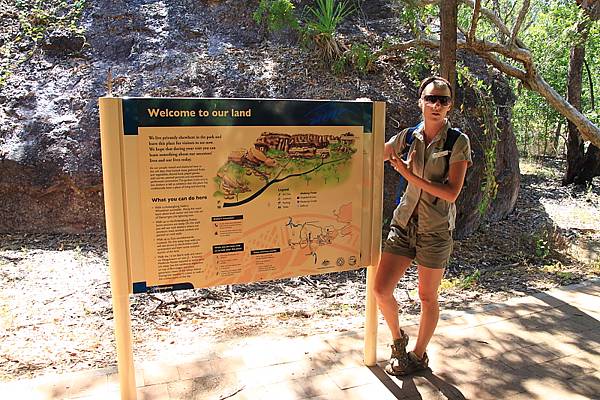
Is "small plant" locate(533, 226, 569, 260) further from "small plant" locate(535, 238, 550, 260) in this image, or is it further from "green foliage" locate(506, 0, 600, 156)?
"green foliage" locate(506, 0, 600, 156)

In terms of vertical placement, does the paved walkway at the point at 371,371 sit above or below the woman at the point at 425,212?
below

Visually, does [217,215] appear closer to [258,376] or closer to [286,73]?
[258,376]

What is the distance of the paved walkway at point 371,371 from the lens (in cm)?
291

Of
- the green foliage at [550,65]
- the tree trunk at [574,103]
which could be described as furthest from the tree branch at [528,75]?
the tree trunk at [574,103]

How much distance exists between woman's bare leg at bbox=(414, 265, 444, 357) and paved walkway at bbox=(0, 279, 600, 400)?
0.23 m

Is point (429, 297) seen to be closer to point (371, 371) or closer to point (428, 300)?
point (428, 300)

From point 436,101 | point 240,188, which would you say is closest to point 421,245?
point 436,101

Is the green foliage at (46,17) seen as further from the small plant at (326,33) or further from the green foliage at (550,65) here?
the green foliage at (550,65)

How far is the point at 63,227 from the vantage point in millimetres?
6441

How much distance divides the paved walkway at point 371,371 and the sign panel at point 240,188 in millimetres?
680

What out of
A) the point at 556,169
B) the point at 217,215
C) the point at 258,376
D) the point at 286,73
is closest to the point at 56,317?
the point at 258,376

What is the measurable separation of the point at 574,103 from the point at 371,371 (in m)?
10.8

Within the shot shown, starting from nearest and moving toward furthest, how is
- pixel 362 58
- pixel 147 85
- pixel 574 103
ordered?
pixel 362 58 → pixel 147 85 → pixel 574 103

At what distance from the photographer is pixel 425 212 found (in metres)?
2.92
